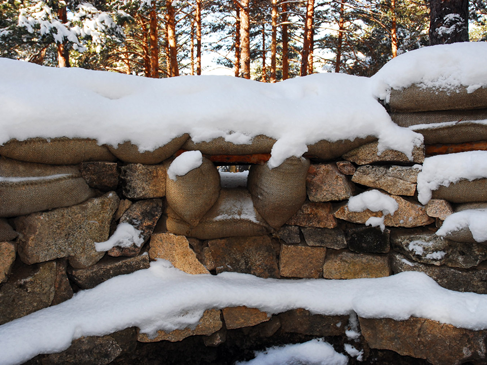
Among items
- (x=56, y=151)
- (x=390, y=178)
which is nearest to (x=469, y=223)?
(x=390, y=178)

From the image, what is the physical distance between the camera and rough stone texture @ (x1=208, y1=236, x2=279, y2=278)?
1.87 metres

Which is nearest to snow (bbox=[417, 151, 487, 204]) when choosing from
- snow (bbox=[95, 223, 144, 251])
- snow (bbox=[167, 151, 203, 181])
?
snow (bbox=[167, 151, 203, 181])

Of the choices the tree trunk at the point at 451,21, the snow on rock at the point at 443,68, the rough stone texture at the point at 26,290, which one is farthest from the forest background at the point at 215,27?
the rough stone texture at the point at 26,290

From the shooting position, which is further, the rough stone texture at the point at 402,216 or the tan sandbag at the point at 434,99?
the rough stone texture at the point at 402,216

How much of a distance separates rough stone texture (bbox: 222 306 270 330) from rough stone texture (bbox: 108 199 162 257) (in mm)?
579

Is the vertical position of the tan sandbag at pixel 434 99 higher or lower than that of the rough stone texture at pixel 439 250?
higher

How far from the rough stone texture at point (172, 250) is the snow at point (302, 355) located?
1.89 feet

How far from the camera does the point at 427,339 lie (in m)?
1.57

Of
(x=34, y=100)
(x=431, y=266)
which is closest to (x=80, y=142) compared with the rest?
(x=34, y=100)

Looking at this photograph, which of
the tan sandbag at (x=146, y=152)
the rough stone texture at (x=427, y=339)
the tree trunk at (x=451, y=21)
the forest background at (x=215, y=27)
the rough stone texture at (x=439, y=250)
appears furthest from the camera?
the forest background at (x=215, y=27)

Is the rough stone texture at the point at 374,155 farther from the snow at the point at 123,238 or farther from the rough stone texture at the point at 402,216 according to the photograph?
the snow at the point at 123,238

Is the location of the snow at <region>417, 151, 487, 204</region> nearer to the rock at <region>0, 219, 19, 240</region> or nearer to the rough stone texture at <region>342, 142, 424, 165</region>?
the rough stone texture at <region>342, 142, 424, 165</region>

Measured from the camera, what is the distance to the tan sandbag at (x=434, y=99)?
5.51ft

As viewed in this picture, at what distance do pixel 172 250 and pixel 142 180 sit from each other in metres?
0.42
